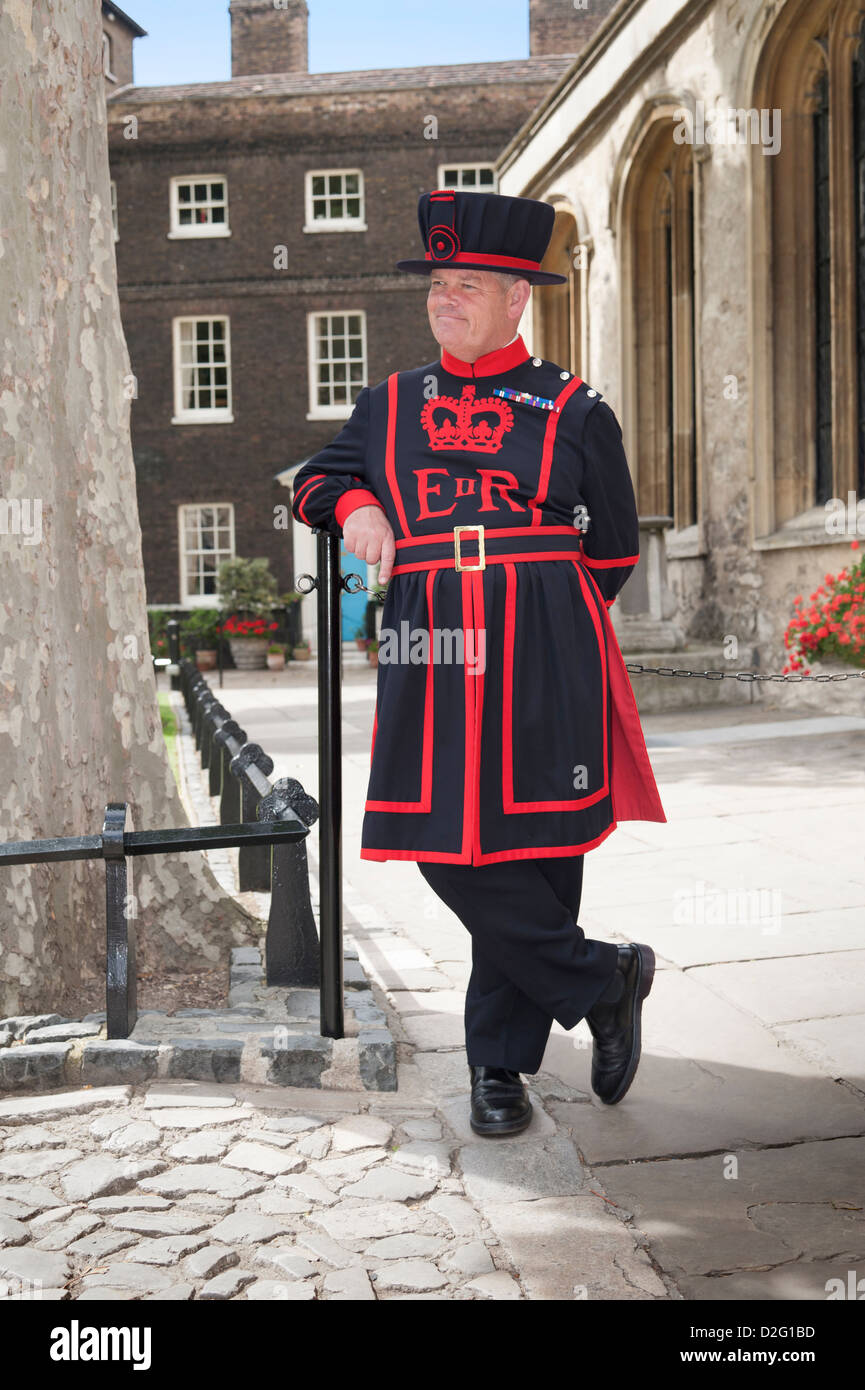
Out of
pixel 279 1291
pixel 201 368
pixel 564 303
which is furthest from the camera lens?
pixel 201 368

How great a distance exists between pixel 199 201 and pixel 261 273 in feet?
6.47

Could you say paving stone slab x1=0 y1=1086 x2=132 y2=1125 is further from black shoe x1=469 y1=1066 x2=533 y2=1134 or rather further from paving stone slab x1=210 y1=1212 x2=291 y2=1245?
black shoe x1=469 y1=1066 x2=533 y2=1134

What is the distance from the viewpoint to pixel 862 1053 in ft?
11.2

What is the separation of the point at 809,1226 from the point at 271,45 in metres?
31.3

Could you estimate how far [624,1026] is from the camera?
3156mm

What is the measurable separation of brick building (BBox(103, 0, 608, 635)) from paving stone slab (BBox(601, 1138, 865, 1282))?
23.3 meters

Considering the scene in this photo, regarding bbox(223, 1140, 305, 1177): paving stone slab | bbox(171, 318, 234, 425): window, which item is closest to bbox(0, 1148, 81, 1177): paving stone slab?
bbox(223, 1140, 305, 1177): paving stone slab

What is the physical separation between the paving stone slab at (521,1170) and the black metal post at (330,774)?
59 cm

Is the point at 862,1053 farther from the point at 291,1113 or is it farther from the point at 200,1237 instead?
the point at 200,1237

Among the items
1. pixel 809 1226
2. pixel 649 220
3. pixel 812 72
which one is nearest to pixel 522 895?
pixel 809 1226

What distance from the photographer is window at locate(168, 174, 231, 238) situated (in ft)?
86.9

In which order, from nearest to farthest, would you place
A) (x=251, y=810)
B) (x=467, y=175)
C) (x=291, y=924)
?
1. (x=291, y=924)
2. (x=251, y=810)
3. (x=467, y=175)

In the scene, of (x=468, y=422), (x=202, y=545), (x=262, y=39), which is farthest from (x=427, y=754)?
(x=262, y=39)

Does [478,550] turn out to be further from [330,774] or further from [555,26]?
[555,26]
